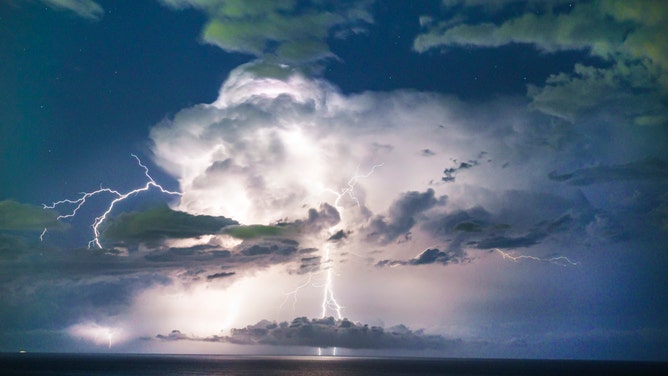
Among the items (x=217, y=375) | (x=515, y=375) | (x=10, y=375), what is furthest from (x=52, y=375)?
(x=515, y=375)

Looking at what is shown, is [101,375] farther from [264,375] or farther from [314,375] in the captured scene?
[314,375]

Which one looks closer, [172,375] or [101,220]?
[101,220]

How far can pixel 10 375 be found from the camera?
12850cm

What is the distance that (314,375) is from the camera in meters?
149

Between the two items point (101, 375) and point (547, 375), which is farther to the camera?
point (547, 375)

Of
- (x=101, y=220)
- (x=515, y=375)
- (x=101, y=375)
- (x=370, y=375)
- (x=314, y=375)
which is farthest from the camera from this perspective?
(x=515, y=375)

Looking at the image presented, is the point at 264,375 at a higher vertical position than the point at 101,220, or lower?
lower

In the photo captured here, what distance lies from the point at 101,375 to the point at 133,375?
9.21 metres

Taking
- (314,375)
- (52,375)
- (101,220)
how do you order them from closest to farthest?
(101,220)
(52,375)
(314,375)

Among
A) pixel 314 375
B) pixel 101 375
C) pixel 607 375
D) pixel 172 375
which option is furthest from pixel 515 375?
pixel 101 375

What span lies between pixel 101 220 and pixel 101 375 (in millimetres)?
75665

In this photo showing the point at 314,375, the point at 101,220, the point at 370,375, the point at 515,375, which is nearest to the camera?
the point at 101,220

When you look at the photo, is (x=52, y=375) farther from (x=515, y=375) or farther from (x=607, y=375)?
(x=607, y=375)

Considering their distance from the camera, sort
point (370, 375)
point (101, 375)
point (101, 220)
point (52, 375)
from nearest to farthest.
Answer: point (101, 220), point (52, 375), point (101, 375), point (370, 375)
